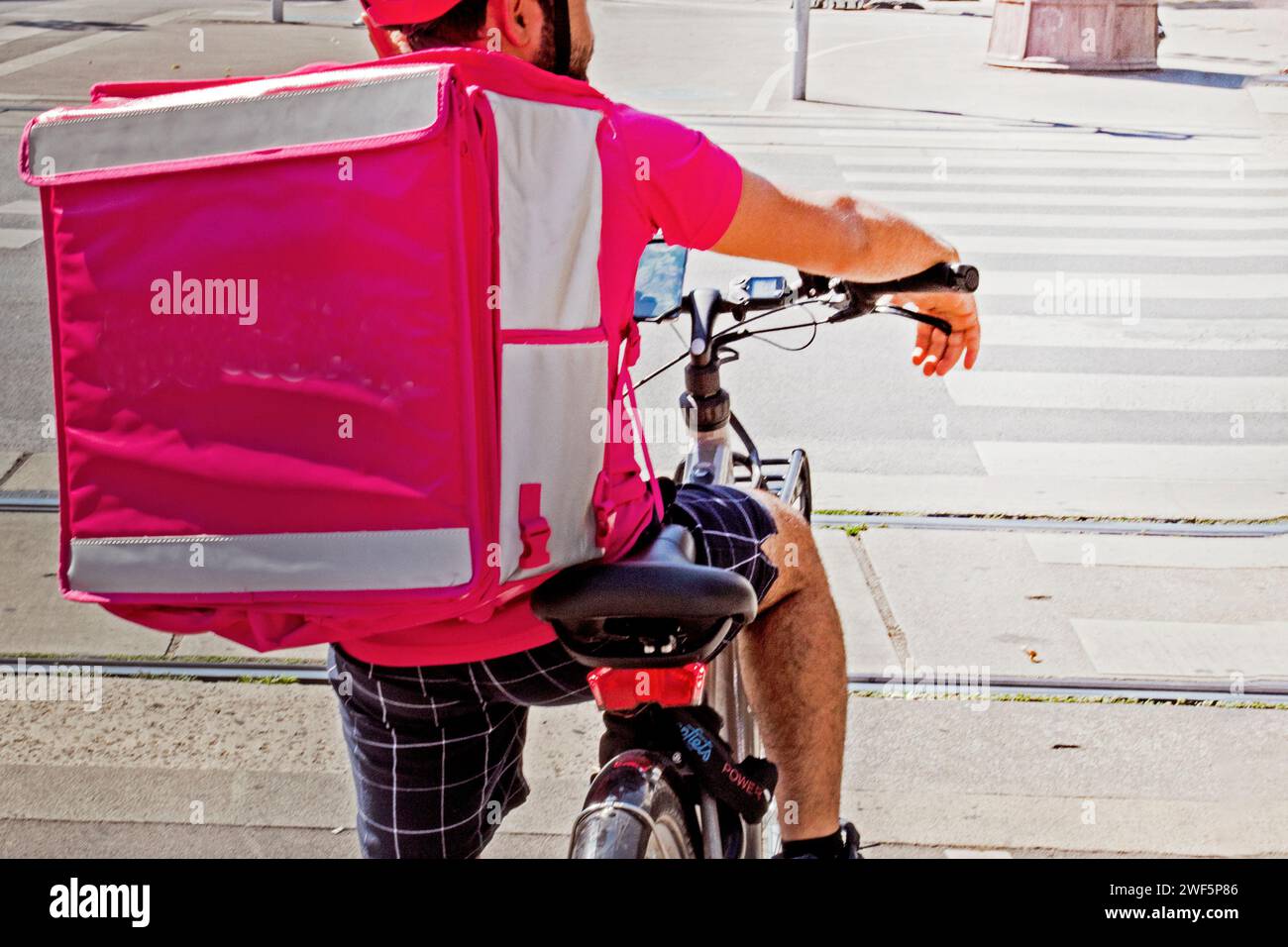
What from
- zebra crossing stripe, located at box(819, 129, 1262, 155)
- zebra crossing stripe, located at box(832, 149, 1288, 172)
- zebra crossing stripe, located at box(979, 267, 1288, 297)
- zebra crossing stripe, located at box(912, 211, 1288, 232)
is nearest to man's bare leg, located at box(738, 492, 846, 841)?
zebra crossing stripe, located at box(979, 267, 1288, 297)

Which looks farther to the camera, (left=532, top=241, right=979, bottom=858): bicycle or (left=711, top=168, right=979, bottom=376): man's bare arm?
(left=711, top=168, right=979, bottom=376): man's bare arm

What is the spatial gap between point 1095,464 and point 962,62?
558 inches

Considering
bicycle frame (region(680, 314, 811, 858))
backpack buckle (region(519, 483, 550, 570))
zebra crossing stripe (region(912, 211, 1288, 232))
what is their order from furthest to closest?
zebra crossing stripe (region(912, 211, 1288, 232)), bicycle frame (region(680, 314, 811, 858)), backpack buckle (region(519, 483, 550, 570))

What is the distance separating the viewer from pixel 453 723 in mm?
2018

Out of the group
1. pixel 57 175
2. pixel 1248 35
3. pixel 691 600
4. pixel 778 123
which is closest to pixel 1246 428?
pixel 691 600

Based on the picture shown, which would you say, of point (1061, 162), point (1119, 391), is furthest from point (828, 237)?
point (1061, 162)

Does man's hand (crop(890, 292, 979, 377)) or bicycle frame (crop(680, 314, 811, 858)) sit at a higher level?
man's hand (crop(890, 292, 979, 377))

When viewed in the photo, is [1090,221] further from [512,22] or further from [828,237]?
[512,22]

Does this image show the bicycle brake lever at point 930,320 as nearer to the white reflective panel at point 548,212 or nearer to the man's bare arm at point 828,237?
the man's bare arm at point 828,237

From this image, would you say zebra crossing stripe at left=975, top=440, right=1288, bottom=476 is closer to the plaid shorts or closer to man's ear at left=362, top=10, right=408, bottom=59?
the plaid shorts

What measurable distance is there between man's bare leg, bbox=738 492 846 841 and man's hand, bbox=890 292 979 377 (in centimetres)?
48

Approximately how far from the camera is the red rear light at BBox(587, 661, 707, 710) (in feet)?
6.20

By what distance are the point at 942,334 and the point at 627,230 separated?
3.10ft

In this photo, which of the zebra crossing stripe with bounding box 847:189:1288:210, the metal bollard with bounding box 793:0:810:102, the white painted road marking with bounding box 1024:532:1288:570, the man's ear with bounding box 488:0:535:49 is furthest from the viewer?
the metal bollard with bounding box 793:0:810:102
